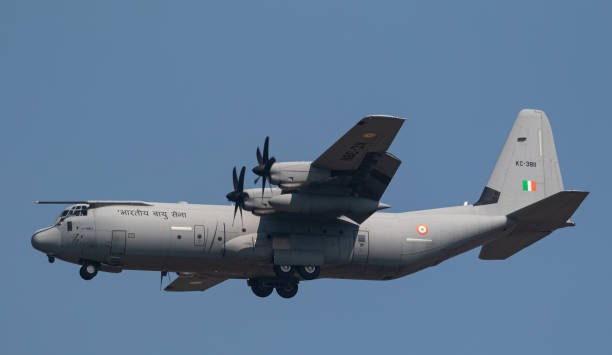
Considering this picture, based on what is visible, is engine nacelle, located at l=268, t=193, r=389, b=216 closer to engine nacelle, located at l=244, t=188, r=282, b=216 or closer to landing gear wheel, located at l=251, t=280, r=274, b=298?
engine nacelle, located at l=244, t=188, r=282, b=216

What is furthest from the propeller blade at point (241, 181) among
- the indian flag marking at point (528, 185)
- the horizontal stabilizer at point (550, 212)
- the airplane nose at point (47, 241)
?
the indian flag marking at point (528, 185)

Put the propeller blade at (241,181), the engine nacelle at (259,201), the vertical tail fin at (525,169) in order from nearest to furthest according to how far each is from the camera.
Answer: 1. the engine nacelle at (259,201)
2. the propeller blade at (241,181)
3. the vertical tail fin at (525,169)

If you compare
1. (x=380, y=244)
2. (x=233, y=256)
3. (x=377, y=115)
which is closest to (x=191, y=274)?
(x=233, y=256)

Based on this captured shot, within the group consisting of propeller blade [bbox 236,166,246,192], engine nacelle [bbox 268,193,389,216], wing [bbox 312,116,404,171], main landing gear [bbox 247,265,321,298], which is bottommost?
main landing gear [bbox 247,265,321,298]

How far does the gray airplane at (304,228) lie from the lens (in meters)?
29.9

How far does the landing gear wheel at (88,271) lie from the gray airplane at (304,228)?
0.03 metres

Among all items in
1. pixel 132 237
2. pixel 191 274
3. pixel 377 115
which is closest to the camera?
pixel 377 115

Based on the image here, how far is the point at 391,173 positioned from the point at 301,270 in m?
4.21

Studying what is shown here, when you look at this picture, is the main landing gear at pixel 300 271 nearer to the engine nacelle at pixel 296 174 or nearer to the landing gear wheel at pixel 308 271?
the landing gear wheel at pixel 308 271

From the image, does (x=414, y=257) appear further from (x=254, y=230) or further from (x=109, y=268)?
(x=109, y=268)

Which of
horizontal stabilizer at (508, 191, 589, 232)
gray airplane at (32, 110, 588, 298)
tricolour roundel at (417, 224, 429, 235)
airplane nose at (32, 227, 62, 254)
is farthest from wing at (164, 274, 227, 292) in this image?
horizontal stabilizer at (508, 191, 589, 232)

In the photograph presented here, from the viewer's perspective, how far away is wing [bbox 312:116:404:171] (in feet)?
92.4

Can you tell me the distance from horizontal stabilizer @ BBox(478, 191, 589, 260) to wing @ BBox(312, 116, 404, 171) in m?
6.42

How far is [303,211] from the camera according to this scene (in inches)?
1199
